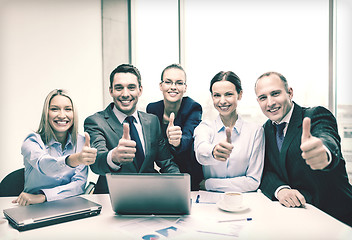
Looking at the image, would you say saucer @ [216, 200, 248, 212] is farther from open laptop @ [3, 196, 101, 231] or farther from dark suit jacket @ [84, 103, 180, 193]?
dark suit jacket @ [84, 103, 180, 193]

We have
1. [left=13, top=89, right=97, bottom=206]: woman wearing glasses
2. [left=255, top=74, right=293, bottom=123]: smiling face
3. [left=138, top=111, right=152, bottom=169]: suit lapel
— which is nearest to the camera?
[left=13, top=89, right=97, bottom=206]: woman wearing glasses

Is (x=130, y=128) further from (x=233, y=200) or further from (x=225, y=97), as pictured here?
(x=233, y=200)

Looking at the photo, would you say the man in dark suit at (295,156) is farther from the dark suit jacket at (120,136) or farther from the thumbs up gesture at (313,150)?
the dark suit jacket at (120,136)

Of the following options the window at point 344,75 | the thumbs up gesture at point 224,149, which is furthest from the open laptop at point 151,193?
the window at point 344,75

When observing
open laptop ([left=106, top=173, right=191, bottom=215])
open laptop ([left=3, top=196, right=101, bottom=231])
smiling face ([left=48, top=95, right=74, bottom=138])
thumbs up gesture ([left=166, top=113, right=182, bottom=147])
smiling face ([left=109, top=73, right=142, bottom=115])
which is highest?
smiling face ([left=109, top=73, right=142, bottom=115])

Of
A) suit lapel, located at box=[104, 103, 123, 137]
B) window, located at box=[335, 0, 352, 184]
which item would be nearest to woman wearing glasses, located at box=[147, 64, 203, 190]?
suit lapel, located at box=[104, 103, 123, 137]

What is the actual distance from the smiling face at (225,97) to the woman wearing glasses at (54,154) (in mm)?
1010

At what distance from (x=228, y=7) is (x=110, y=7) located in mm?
1516

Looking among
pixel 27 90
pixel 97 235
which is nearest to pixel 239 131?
pixel 97 235

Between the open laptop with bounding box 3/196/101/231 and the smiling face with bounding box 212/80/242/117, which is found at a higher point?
the smiling face with bounding box 212/80/242/117

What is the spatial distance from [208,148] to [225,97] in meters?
0.45

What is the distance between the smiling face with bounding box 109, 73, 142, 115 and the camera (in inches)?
87.4

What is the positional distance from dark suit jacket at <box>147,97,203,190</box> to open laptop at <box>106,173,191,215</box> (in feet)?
2.74

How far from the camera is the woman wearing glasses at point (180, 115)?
7.36 ft
